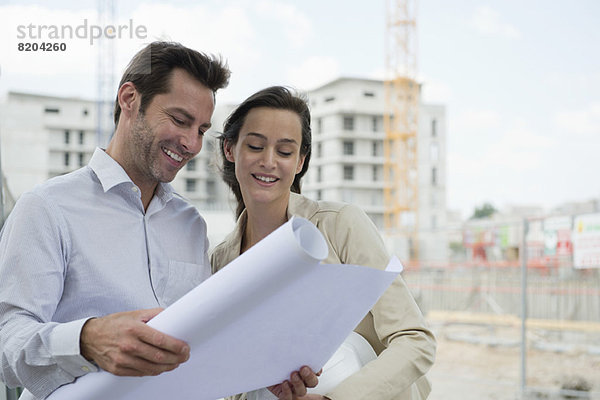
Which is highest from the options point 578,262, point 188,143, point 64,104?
point 64,104

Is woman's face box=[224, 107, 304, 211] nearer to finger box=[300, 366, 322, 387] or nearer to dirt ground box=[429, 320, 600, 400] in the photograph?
finger box=[300, 366, 322, 387]

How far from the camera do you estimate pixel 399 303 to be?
151cm

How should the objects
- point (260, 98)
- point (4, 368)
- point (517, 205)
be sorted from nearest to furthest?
point (4, 368) < point (260, 98) < point (517, 205)

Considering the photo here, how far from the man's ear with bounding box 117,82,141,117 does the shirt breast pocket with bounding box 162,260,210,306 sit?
384mm

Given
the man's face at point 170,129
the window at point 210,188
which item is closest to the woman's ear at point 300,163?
the man's face at point 170,129

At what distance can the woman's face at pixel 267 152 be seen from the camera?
167 centimetres

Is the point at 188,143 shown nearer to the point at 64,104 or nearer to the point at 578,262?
the point at 578,262

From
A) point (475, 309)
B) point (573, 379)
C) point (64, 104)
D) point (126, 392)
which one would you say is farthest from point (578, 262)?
point (64, 104)

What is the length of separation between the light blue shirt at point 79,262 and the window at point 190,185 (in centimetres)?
4549

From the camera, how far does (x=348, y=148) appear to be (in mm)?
50062

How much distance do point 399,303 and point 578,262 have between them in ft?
16.7

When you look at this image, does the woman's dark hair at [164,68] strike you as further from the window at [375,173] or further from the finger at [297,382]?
the window at [375,173]

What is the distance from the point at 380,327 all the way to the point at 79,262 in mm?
704

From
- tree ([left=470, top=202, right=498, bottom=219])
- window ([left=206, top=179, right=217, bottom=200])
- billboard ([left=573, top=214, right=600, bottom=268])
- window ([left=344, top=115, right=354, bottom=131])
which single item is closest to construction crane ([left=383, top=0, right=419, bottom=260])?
window ([left=344, top=115, right=354, bottom=131])
